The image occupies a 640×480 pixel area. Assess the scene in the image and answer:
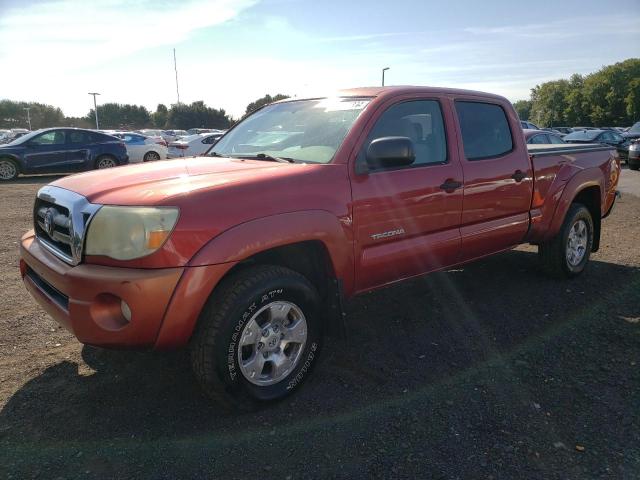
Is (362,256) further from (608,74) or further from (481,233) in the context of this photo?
(608,74)

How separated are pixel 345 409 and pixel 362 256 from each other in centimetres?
96

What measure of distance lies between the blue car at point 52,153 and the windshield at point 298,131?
453 inches

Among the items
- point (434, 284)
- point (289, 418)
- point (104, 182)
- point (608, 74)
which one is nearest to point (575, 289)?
point (434, 284)

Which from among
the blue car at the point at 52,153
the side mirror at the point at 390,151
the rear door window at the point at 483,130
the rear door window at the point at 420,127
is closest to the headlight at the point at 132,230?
the side mirror at the point at 390,151

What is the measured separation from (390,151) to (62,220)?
6.45ft

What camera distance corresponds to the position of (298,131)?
11.5 ft

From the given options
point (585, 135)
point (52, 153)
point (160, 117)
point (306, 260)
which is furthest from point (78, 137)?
point (160, 117)

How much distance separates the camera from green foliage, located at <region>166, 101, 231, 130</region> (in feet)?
225

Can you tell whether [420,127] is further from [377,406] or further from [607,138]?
[607,138]

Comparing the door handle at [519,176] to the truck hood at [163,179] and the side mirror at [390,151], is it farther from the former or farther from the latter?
the truck hood at [163,179]

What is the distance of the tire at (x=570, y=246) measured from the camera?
16.3 feet

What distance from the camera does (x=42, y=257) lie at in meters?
2.88

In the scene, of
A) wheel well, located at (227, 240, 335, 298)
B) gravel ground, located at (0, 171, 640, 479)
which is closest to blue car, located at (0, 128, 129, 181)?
gravel ground, located at (0, 171, 640, 479)

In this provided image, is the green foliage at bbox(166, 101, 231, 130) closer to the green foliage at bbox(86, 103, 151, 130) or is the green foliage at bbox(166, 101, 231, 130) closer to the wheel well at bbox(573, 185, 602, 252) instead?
the green foliage at bbox(86, 103, 151, 130)
